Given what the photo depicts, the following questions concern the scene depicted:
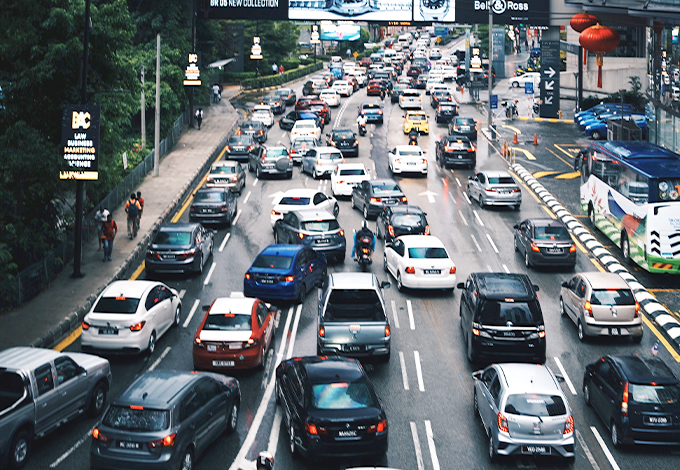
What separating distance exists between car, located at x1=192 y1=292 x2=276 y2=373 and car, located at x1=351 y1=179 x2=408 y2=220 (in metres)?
14.9

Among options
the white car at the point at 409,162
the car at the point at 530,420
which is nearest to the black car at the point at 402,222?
the white car at the point at 409,162

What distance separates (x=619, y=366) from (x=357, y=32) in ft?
467

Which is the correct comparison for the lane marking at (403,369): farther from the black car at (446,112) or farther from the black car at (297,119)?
the black car at (446,112)

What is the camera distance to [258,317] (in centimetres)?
1959

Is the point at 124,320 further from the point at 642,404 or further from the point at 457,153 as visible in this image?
the point at 457,153

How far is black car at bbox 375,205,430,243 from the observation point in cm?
2944

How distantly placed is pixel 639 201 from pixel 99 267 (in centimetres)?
1822

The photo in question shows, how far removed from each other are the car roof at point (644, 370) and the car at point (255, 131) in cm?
3867

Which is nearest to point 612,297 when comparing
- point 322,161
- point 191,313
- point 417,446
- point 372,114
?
point 417,446

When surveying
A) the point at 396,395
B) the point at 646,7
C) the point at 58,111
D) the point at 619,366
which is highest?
the point at 646,7

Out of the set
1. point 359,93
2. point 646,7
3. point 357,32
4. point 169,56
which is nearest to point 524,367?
point 646,7

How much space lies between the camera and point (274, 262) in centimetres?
2405

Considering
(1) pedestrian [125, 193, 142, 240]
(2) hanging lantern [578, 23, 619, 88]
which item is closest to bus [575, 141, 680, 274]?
(2) hanging lantern [578, 23, 619, 88]

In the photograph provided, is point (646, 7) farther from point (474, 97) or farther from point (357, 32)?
point (357, 32)
